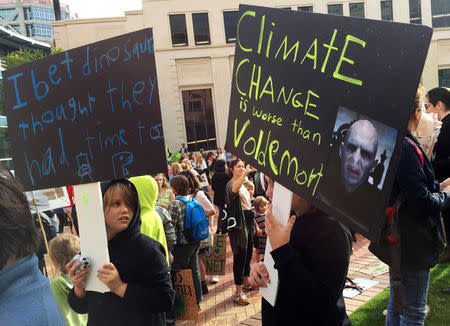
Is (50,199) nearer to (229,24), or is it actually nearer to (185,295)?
(185,295)

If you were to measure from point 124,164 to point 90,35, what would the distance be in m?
28.4

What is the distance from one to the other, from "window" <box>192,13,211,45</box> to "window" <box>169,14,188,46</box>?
2.49 ft

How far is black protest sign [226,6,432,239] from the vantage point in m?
1.22

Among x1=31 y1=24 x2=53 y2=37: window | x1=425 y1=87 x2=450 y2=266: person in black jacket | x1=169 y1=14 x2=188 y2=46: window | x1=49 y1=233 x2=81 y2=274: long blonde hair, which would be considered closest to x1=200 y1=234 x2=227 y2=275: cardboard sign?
x1=49 y1=233 x2=81 y2=274: long blonde hair

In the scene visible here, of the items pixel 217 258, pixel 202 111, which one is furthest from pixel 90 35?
pixel 217 258

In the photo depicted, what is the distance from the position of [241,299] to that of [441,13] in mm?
30257

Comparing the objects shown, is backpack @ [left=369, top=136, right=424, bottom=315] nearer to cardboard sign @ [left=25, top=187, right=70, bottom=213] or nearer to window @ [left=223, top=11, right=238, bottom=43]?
cardboard sign @ [left=25, top=187, right=70, bottom=213]

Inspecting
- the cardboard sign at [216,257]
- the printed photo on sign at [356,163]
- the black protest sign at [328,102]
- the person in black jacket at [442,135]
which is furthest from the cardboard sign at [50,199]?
the person in black jacket at [442,135]

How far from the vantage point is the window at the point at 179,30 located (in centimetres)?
2520

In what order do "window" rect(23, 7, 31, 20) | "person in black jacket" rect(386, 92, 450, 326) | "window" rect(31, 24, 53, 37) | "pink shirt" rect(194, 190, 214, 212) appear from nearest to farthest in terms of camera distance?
"person in black jacket" rect(386, 92, 450, 326)
"pink shirt" rect(194, 190, 214, 212)
"window" rect(23, 7, 31, 20)
"window" rect(31, 24, 53, 37)

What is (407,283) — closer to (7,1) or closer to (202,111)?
(202,111)

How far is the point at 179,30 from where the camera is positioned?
25.3 meters

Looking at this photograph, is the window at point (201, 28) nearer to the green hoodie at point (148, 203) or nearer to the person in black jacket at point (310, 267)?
the green hoodie at point (148, 203)

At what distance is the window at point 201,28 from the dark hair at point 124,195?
24.8 m
